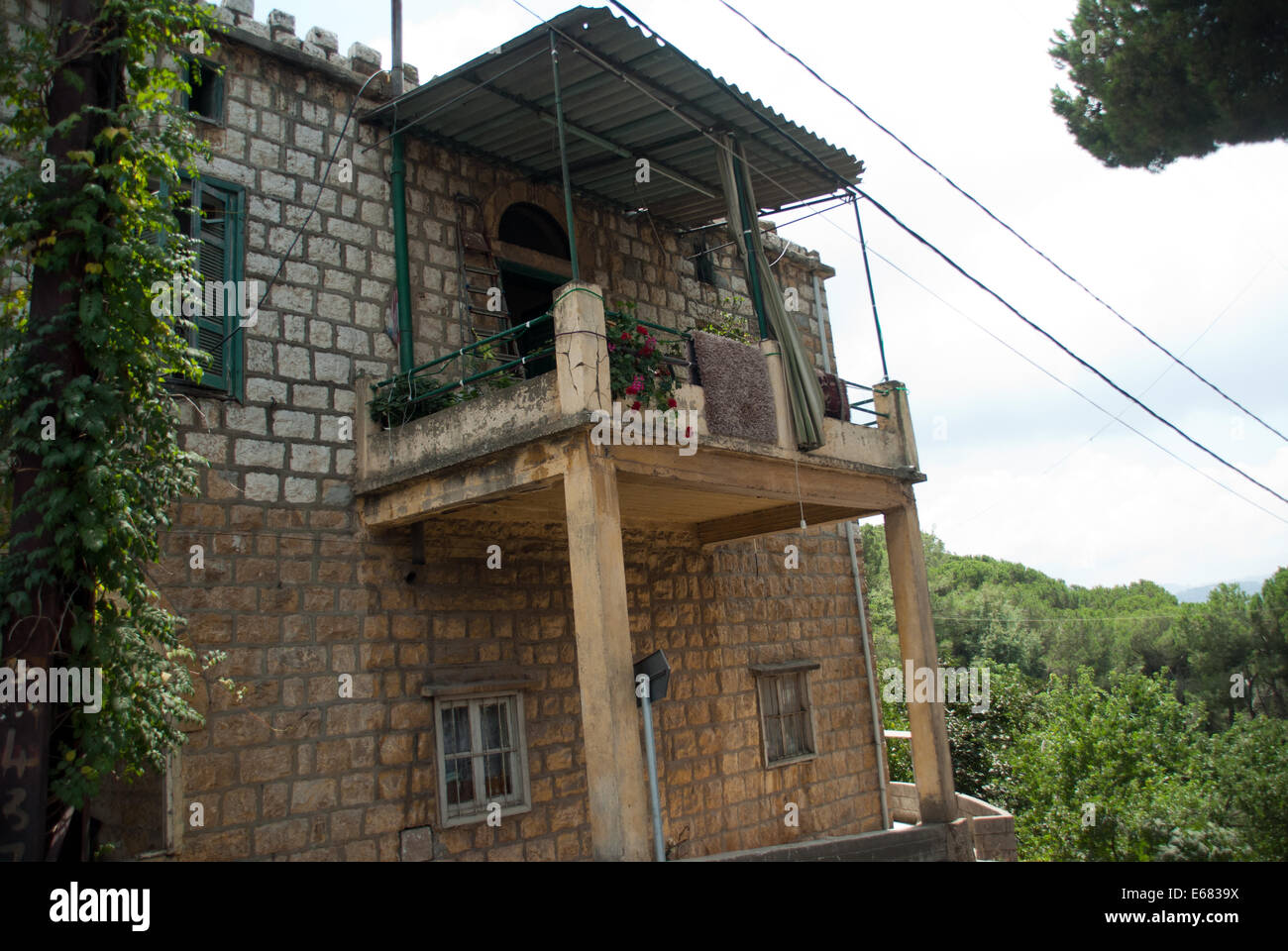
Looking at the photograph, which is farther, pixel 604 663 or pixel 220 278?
pixel 220 278

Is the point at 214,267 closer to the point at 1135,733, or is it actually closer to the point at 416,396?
the point at 416,396

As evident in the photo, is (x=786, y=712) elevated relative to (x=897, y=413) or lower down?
lower down

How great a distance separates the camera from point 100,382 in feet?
18.4

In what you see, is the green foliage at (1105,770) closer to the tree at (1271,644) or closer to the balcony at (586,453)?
the tree at (1271,644)

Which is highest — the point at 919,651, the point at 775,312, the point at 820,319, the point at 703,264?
the point at 703,264

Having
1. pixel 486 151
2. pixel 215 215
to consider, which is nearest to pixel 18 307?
pixel 215 215

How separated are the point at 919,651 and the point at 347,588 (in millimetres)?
5872

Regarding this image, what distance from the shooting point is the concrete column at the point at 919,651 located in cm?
1006

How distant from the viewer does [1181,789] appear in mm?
16219

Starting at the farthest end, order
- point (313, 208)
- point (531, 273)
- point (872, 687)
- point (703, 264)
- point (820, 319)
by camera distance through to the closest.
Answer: point (820, 319) < point (872, 687) < point (703, 264) < point (531, 273) < point (313, 208)

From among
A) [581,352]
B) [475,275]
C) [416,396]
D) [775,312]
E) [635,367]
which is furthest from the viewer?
[475,275]

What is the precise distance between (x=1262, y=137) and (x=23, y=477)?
10383mm

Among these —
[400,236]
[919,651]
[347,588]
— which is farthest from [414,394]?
[919,651]
